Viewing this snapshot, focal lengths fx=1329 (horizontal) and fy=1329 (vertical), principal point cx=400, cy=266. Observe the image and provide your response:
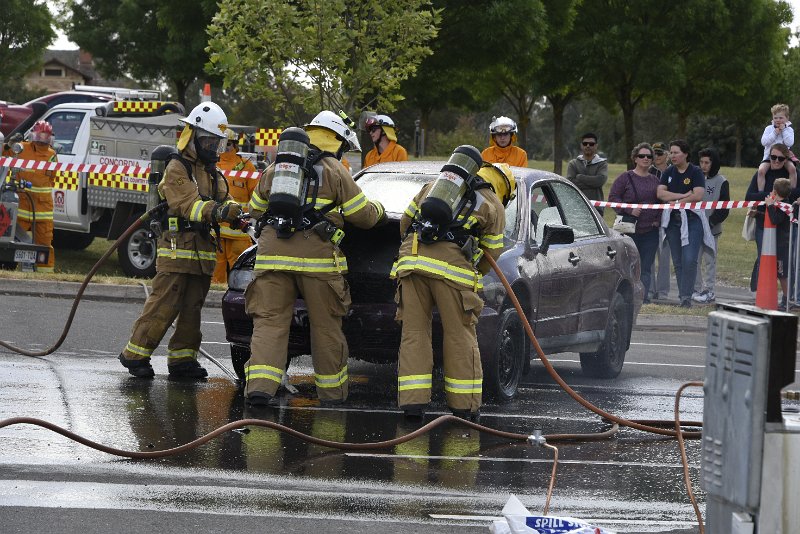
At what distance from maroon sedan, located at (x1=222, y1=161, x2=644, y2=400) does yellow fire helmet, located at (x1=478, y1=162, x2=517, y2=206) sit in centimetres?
59

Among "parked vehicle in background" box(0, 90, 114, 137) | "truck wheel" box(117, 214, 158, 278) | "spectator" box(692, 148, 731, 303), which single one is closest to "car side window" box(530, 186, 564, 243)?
"spectator" box(692, 148, 731, 303)

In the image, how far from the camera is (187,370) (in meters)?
9.30

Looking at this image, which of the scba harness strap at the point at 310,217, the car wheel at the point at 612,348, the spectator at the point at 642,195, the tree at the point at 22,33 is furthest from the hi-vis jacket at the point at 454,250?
the tree at the point at 22,33

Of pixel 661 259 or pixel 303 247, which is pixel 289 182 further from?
pixel 661 259

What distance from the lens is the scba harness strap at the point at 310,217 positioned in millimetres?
8031

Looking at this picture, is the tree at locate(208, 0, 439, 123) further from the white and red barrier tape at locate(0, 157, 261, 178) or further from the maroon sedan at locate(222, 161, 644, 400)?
the maroon sedan at locate(222, 161, 644, 400)

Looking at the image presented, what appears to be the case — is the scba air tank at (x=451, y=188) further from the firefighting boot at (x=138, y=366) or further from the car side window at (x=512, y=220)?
the firefighting boot at (x=138, y=366)

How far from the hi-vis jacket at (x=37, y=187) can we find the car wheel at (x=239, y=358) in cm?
677

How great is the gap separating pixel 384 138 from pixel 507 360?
424 centimetres

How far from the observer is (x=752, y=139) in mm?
64812

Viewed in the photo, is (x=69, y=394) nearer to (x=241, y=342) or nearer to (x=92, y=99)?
(x=241, y=342)

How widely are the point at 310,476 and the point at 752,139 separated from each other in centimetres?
6146

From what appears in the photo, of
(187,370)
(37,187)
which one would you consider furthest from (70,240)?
(187,370)

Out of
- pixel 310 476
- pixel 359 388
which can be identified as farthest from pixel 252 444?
pixel 359 388
